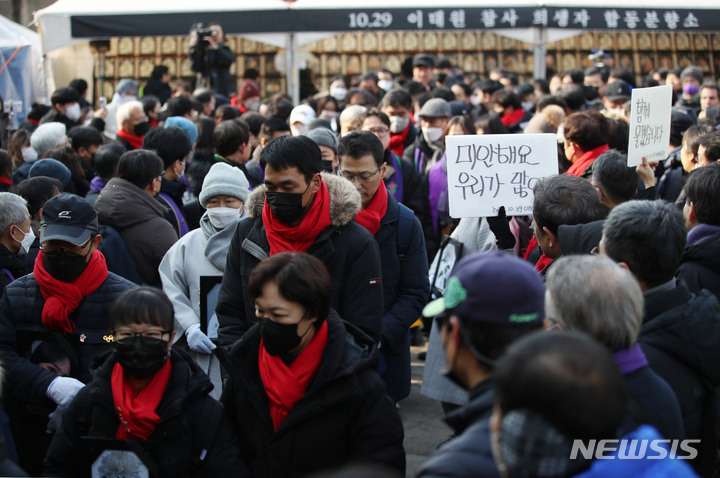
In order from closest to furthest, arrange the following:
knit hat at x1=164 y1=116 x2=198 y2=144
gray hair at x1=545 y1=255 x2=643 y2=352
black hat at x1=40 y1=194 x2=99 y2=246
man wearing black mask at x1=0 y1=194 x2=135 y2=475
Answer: gray hair at x1=545 y1=255 x2=643 y2=352, man wearing black mask at x1=0 y1=194 x2=135 y2=475, black hat at x1=40 y1=194 x2=99 y2=246, knit hat at x1=164 y1=116 x2=198 y2=144

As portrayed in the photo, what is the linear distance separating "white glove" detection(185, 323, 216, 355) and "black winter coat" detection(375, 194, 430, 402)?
0.93 metres

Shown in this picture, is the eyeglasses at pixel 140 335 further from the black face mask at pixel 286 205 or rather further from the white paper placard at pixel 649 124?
the white paper placard at pixel 649 124

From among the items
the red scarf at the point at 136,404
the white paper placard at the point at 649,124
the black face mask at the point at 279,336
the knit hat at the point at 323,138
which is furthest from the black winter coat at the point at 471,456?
the knit hat at the point at 323,138

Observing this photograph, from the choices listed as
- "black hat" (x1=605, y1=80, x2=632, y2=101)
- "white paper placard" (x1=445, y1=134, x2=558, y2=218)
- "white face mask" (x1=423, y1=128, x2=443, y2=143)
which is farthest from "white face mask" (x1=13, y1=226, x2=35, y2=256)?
"black hat" (x1=605, y1=80, x2=632, y2=101)

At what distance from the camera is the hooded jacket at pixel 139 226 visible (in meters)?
4.70

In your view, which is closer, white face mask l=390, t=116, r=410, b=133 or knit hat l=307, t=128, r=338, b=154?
knit hat l=307, t=128, r=338, b=154

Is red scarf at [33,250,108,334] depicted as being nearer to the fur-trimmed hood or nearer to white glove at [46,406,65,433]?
white glove at [46,406,65,433]

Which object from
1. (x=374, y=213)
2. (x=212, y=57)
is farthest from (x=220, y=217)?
(x=212, y=57)

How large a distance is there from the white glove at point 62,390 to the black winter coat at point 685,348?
2.34 meters

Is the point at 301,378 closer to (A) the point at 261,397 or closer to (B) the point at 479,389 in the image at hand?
(A) the point at 261,397

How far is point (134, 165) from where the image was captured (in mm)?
4938

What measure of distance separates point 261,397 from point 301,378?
0.17 metres

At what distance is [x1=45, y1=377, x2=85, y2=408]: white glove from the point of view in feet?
10.9

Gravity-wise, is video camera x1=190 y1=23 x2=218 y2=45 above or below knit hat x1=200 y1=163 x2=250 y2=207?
above
